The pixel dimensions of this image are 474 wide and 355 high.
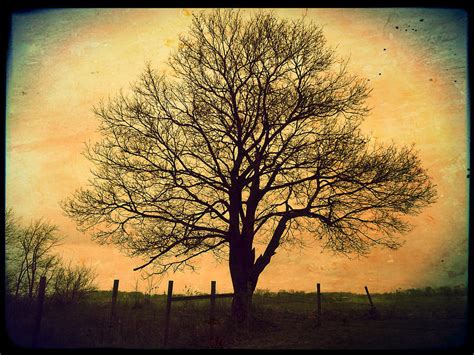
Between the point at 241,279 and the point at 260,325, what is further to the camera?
the point at 241,279

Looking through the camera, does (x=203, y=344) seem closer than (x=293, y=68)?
Yes

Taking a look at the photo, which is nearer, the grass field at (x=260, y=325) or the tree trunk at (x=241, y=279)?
the grass field at (x=260, y=325)

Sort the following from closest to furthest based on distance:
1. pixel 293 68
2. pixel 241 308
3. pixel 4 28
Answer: pixel 4 28 < pixel 241 308 < pixel 293 68

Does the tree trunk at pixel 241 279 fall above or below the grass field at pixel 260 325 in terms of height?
above

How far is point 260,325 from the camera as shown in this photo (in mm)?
13742

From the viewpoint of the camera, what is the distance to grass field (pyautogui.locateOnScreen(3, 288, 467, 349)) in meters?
11.0

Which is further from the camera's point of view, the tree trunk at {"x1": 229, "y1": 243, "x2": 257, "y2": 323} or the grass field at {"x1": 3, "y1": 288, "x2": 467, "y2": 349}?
the tree trunk at {"x1": 229, "y1": 243, "x2": 257, "y2": 323}

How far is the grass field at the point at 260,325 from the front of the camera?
36.0ft

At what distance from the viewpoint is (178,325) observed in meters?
12.6

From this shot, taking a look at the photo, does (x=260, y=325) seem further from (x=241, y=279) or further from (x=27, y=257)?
(x=27, y=257)

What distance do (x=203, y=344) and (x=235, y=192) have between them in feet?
17.4

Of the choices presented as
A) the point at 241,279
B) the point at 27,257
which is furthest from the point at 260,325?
the point at 27,257

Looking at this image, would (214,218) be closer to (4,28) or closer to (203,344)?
(203,344)
